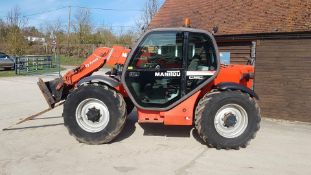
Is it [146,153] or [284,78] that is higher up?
[284,78]

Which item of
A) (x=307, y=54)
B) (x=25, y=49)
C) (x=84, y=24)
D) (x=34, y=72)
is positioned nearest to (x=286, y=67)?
(x=307, y=54)

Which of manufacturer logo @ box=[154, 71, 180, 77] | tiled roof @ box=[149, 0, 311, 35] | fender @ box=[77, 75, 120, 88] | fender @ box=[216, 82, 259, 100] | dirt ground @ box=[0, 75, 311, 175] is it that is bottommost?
dirt ground @ box=[0, 75, 311, 175]

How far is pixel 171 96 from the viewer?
22.8 feet

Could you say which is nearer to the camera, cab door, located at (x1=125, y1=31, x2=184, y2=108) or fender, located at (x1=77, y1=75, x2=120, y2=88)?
cab door, located at (x1=125, y1=31, x2=184, y2=108)

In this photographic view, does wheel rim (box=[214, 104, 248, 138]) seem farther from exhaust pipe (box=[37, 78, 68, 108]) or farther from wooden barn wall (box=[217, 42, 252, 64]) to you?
wooden barn wall (box=[217, 42, 252, 64])

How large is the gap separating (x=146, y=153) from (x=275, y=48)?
5490mm

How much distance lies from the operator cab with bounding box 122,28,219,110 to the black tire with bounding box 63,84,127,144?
0.33 m

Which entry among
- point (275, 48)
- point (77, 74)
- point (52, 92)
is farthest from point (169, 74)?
point (275, 48)

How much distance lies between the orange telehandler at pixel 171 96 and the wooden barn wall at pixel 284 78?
347cm

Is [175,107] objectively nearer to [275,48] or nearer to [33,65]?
[275,48]

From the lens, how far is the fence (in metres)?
24.9

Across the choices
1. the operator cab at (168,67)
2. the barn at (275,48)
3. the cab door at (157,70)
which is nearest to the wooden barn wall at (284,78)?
the barn at (275,48)

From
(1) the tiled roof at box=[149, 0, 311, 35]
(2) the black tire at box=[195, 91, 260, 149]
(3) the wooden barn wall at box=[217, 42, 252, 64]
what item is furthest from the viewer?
(3) the wooden barn wall at box=[217, 42, 252, 64]

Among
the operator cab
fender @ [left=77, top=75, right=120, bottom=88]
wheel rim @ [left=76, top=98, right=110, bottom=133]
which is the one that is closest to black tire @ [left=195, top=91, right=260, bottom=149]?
the operator cab
